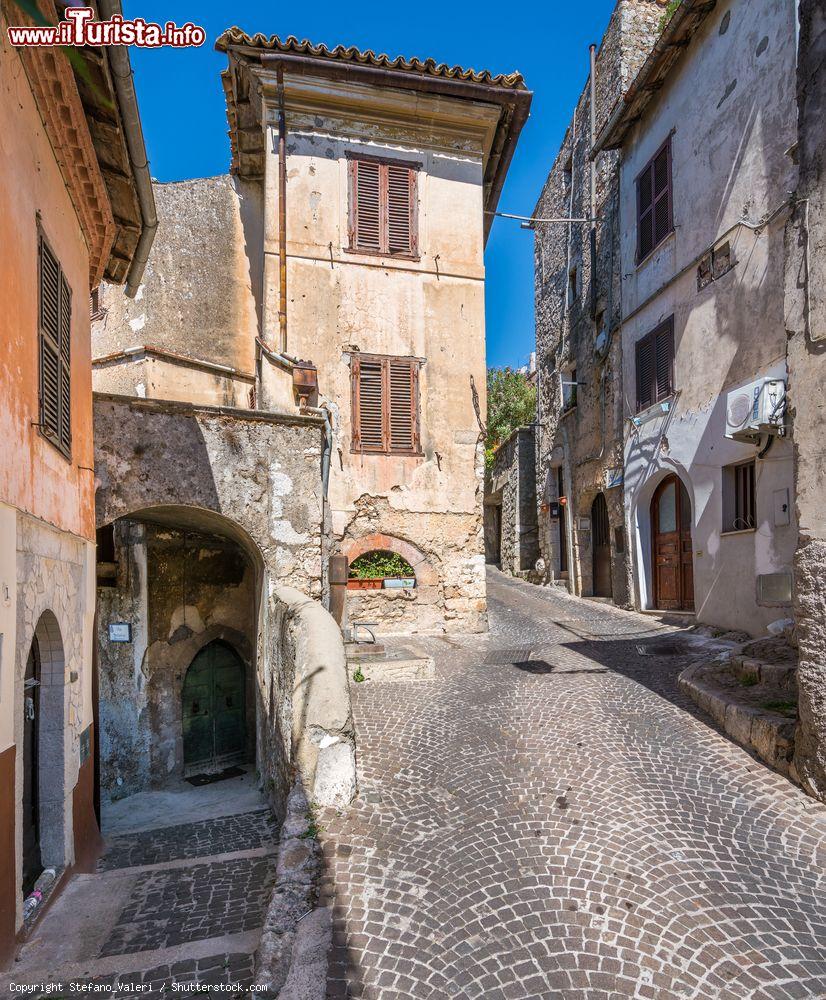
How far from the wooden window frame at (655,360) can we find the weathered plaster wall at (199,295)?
27.4 ft

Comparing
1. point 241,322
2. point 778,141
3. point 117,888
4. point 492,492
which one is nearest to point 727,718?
point 117,888

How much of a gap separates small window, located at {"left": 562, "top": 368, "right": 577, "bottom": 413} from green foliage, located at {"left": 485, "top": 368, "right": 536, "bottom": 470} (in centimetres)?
788

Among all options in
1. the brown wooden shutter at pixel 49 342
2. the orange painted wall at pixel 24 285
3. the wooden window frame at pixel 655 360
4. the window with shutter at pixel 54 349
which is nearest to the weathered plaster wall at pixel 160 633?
the window with shutter at pixel 54 349

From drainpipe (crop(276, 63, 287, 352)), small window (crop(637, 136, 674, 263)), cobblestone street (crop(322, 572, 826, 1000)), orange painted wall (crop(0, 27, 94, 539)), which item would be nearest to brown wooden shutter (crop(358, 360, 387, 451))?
drainpipe (crop(276, 63, 287, 352))

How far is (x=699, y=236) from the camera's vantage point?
11.1 metres

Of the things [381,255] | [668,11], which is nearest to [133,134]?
[381,255]

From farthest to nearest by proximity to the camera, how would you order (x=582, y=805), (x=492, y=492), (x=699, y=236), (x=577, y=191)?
(x=492, y=492) < (x=577, y=191) < (x=699, y=236) < (x=582, y=805)

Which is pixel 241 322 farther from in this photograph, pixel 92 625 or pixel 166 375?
pixel 92 625

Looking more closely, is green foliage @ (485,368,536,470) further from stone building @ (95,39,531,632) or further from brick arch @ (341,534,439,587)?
brick arch @ (341,534,439,587)

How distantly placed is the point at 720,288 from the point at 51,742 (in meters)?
11.6

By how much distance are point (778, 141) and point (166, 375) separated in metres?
10.9

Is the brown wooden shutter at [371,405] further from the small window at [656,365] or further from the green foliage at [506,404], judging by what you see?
the green foliage at [506,404]

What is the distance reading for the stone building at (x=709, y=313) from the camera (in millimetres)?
9164

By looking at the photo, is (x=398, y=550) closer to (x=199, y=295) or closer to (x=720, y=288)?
(x=199, y=295)
